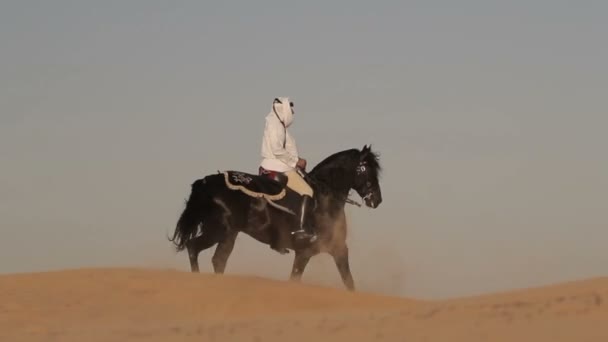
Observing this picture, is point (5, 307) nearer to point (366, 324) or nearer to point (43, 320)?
point (43, 320)

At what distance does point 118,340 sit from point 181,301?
348 cm

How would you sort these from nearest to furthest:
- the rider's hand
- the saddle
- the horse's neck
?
the saddle < the rider's hand < the horse's neck

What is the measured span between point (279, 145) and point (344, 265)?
2.11 meters

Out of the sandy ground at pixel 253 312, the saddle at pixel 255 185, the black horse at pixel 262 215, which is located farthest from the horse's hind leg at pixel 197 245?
the sandy ground at pixel 253 312

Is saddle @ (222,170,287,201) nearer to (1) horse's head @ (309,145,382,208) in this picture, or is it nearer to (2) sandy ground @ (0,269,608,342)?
(1) horse's head @ (309,145,382,208)

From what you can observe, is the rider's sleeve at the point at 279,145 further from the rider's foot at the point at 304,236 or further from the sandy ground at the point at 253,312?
the sandy ground at the point at 253,312

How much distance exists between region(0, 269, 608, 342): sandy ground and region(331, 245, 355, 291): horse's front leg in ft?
9.16

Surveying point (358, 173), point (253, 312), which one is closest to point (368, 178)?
point (358, 173)

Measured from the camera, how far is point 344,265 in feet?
60.8

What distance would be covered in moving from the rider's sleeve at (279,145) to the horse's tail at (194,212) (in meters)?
1.10

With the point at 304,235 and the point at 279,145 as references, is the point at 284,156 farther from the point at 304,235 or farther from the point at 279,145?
the point at 304,235

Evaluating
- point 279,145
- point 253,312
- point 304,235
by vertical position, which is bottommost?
point 253,312

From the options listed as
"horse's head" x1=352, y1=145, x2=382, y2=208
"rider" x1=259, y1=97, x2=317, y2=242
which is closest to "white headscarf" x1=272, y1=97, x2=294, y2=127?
"rider" x1=259, y1=97, x2=317, y2=242

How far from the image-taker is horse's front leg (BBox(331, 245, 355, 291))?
1844 cm
